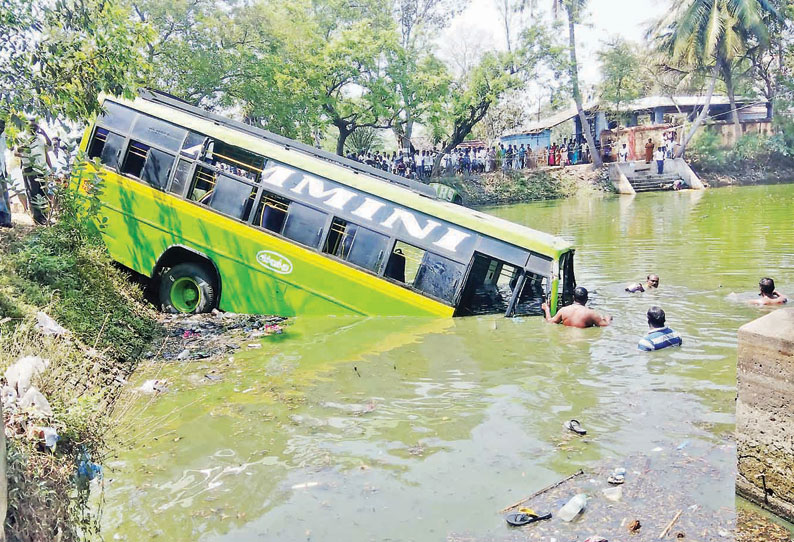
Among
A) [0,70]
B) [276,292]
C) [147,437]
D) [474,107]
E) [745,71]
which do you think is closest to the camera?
[147,437]

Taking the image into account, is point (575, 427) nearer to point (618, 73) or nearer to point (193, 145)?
point (193, 145)

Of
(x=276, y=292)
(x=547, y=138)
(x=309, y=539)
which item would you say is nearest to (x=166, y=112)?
(x=276, y=292)

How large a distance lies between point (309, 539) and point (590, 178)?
37.0 metres

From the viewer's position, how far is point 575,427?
692 centimetres

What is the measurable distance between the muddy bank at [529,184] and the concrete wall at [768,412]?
1219 inches

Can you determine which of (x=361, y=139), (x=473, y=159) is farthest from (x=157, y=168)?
(x=361, y=139)

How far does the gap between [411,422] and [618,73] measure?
39.6 metres

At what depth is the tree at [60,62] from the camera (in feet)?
29.4

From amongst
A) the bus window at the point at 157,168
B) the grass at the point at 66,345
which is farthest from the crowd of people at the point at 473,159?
the grass at the point at 66,345

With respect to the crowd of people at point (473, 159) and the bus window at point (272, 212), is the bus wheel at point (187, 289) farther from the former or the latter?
the crowd of people at point (473, 159)

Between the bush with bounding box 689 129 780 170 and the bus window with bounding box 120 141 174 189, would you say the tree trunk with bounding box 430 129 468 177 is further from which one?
the bus window with bounding box 120 141 174 189

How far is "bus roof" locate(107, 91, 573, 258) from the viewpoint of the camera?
10.6 metres

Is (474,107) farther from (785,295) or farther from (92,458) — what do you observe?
(92,458)

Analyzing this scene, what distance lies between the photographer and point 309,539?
16.9 ft
